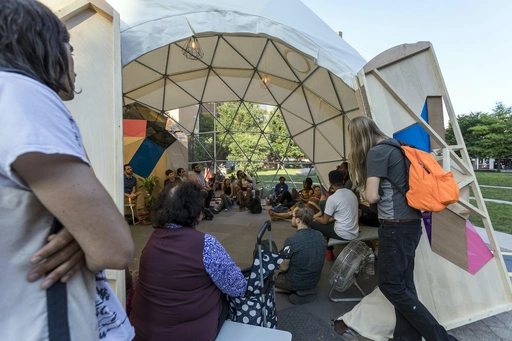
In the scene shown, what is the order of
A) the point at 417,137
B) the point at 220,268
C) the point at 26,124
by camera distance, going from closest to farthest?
the point at 26,124 < the point at 220,268 < the point at 417,137

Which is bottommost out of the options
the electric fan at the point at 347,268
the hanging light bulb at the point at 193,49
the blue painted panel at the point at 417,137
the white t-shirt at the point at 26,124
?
the electric fan at the point at 347,268

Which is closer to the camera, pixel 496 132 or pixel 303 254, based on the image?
pixel 303 254

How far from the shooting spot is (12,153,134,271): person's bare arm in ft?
1.92

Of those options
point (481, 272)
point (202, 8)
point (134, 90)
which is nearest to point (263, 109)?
point (134, 90)

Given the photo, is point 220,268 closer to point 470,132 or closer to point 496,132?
point 496,132

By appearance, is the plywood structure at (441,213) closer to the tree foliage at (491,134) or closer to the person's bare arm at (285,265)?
the person's bare arm at (285,265)

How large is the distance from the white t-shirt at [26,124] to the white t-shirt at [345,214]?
12.9 ft

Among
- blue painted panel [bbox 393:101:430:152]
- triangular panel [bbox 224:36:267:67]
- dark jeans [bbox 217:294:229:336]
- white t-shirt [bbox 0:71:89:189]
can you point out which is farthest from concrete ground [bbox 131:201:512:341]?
triangular panel [bbox 224:36:267:67]

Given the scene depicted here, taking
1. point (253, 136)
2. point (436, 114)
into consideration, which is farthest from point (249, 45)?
point (253, 136)

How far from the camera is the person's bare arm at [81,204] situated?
0.59 metres

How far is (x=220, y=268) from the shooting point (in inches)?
74.7

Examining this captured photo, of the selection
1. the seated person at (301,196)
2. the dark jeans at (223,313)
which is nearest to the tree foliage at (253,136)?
the seated person at (301,196)

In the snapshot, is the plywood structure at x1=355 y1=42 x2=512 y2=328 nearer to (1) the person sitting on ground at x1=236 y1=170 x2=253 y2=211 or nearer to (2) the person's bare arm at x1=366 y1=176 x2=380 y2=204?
(2) the person's bare arm at x1=366 y1=176 x2=380 y2=204

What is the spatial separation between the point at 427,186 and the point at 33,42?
2.53m
